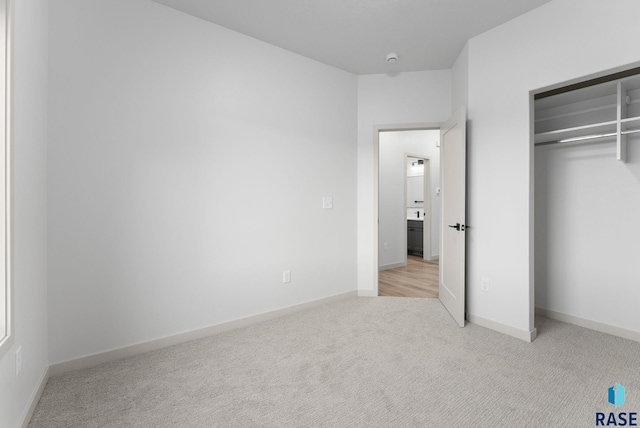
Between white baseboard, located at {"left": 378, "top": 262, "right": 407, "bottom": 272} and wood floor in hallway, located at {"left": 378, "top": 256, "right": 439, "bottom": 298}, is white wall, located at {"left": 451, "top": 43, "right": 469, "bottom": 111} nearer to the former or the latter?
wood floor in hallway, located at {"left": 378, "top": 256, "right": 439, "bottom": 298}

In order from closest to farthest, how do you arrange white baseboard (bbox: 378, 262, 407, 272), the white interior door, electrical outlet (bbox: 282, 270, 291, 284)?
the white interior door
electrical outlet (bbox: 282, 270, 291, 284)
white baseboard (bbox: 378, 262, 407, 272)

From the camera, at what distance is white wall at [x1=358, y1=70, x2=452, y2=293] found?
146 inches

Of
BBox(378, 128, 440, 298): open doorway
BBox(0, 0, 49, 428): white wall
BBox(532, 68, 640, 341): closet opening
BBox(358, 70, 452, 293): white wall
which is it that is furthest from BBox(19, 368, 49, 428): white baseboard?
BBox(532, 68, 640, 341): closet opening

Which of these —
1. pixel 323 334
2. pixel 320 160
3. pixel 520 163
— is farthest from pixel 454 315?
pixel 320 160

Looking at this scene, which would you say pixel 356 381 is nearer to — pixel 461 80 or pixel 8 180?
pixel 8 180

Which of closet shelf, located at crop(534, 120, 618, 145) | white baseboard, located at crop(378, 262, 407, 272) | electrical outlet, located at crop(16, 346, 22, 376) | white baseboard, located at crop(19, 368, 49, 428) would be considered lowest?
white baseboard, located at crop(19, 368, 49, 428)

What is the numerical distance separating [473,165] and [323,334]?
85.0 inches

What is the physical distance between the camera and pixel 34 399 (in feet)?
5.74

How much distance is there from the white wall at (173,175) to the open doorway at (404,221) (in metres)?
1.67

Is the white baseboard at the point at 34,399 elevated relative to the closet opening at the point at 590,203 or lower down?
lower down

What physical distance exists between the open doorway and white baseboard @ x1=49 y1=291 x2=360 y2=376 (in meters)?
1.46

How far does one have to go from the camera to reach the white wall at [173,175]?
215 centimetres

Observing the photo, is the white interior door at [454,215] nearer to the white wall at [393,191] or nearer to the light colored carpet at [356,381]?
the light colored carpet at [356,381]

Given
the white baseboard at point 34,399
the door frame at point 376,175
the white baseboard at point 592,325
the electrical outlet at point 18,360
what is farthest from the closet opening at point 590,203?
the white baseboard at point 34,399
